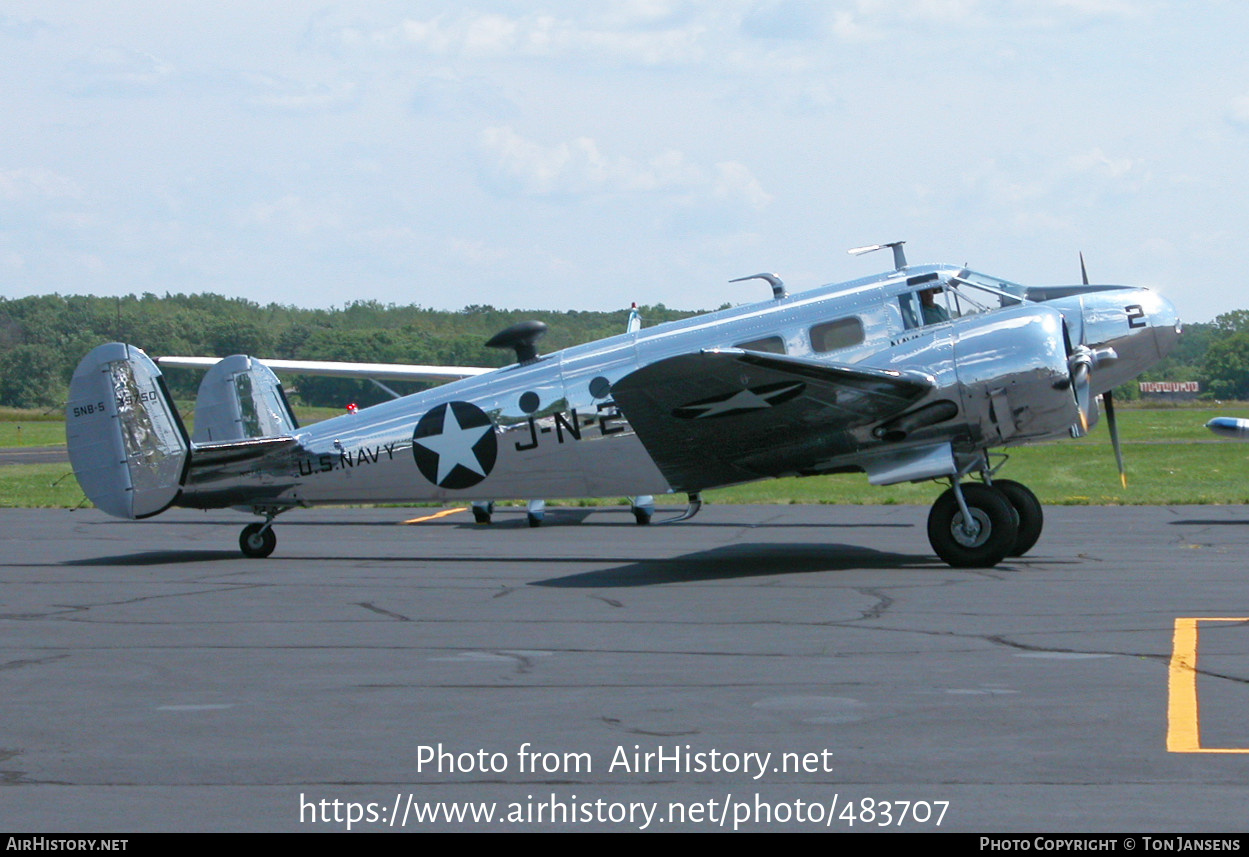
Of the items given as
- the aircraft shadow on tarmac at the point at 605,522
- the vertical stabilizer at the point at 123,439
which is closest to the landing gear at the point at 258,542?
the vertical stabilizer at the point at 123,439

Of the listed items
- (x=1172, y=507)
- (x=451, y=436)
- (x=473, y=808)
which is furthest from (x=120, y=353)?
(x=1172, y=507)

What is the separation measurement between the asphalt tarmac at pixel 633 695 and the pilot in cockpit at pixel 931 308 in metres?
2.88

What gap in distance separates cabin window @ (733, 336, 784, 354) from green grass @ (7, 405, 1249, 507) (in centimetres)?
893

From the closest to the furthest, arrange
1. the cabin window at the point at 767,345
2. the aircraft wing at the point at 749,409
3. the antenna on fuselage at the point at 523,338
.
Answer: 1. the aircraft wing at the point at 749,409
2. the cabin window at the point at 767,345
3. the antenna on fuselage at the point at 523,338

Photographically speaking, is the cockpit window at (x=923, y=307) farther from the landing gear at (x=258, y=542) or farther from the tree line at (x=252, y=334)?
the tree line at (x=252, y=334)

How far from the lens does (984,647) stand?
9805mm

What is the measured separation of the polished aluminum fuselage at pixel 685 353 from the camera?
1494 cm

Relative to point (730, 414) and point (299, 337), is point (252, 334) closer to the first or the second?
point (299, 337)

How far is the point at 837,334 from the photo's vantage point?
1564 centimetres

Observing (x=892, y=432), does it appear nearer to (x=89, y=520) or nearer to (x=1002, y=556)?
(x=1002, y=556)

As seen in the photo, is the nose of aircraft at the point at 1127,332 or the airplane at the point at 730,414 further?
the nose of aircraft at the point at 1127,332

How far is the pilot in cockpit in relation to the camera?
1545cm

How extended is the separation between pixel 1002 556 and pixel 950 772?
916 centimetres
